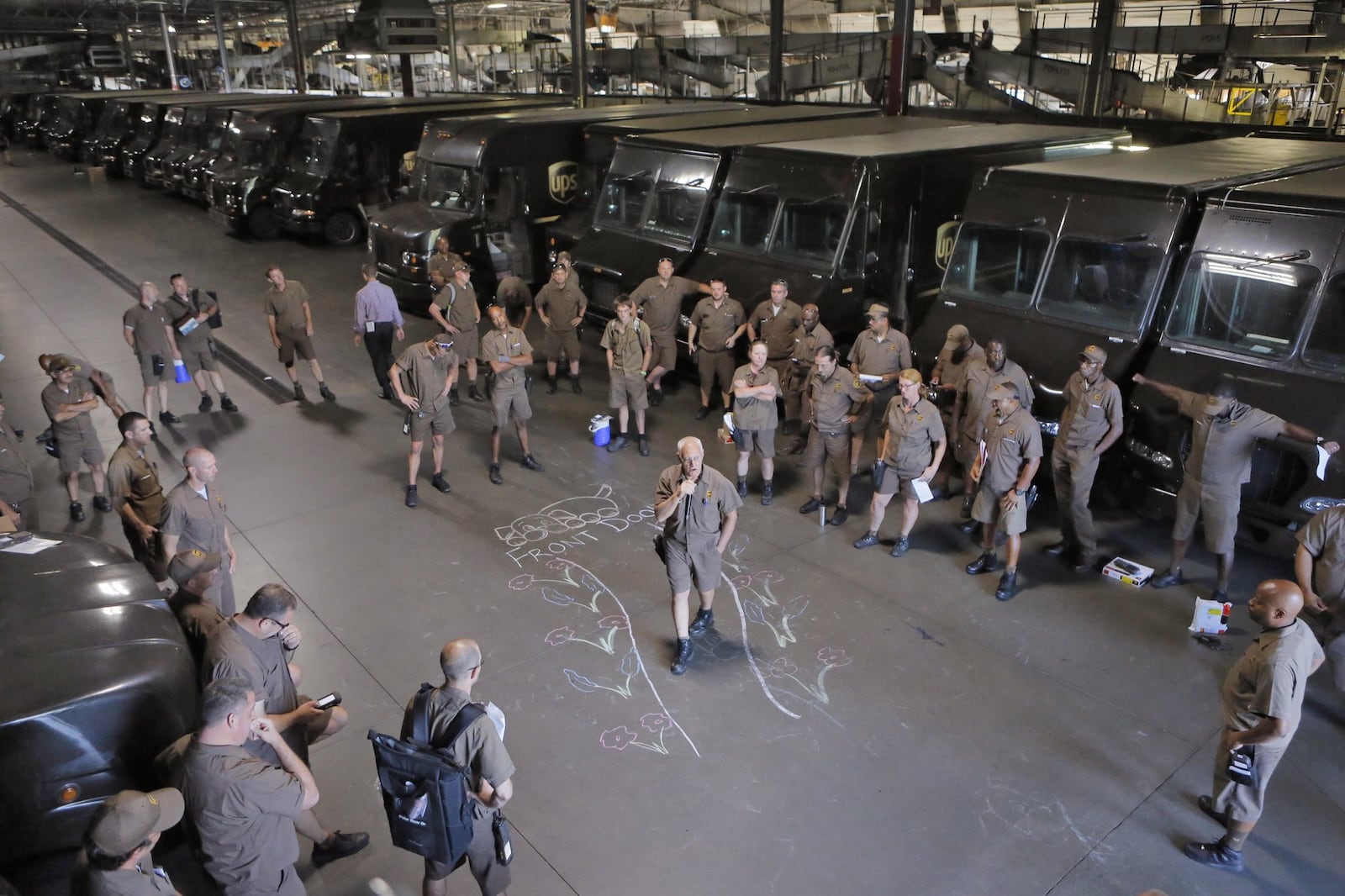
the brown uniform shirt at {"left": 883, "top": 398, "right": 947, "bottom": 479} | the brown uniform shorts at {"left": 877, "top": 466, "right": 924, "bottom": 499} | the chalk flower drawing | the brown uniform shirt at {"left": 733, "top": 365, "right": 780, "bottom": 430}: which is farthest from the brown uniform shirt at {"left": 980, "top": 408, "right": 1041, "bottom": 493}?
the chalk flower drawing

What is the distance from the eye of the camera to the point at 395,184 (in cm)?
1861

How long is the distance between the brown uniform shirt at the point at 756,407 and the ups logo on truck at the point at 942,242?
3.39 m

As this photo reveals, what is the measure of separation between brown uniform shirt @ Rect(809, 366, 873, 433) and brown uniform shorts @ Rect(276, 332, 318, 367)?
5.80 m

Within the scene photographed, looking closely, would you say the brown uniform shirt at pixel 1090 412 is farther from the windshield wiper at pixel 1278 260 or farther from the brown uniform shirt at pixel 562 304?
the brown uniform shirt at pixel 562 304

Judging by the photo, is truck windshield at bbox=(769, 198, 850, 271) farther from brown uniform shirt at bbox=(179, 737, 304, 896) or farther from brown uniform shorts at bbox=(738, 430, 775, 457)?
brown uniform shirt at bbox=(179, 737, 304, 896)

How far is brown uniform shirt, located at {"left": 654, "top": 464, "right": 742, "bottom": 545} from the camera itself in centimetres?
573

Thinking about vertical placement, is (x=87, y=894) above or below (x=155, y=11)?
below

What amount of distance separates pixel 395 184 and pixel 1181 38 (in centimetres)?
1495

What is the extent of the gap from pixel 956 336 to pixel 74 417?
7231mm

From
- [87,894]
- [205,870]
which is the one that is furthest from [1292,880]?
[87,894]

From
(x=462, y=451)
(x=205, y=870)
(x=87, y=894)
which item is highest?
(x=87, y=894)

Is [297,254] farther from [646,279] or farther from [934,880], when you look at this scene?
[934,880]

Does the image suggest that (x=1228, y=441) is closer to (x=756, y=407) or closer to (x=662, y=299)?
(x=756, y=407)

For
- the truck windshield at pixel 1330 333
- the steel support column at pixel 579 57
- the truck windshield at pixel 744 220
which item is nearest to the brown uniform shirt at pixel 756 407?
the truck windshield at pixel 744 220
